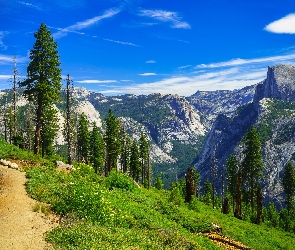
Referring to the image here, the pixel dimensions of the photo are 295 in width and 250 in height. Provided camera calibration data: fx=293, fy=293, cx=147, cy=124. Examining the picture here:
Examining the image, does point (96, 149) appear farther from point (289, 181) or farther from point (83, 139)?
point (289, 181)

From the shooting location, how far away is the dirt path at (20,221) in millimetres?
11922

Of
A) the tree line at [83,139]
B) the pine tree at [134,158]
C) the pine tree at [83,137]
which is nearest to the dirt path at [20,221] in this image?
the tree line at [83,139]

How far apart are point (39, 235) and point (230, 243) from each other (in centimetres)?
1542

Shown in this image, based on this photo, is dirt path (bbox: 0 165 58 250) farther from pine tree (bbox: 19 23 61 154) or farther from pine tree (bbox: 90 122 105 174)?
pine tree (bbox: 90 122 105 174)

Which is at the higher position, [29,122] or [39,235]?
[29,122]

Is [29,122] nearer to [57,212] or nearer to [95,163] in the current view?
[95,163]

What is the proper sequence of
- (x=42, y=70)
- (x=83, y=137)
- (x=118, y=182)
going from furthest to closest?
(x=83, y=137) → (x=42, y=70) → (x=118, y=182)

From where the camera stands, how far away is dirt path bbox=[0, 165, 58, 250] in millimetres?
11922

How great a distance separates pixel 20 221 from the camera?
14367 mm

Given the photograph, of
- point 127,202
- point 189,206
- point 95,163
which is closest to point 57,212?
point 127,202

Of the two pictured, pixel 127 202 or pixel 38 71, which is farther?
pixel 38 71

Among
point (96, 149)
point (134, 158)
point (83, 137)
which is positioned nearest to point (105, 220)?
point (83, 137)

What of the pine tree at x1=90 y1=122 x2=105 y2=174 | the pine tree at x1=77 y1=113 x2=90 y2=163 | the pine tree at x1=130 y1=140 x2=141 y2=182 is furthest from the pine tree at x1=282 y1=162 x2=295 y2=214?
the pine tree at x1=77 y1=113 x2=90 y2=163

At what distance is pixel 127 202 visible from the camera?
21.4 m
